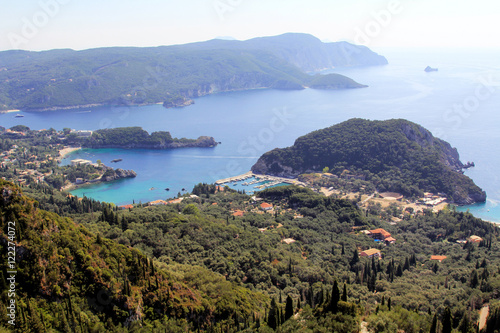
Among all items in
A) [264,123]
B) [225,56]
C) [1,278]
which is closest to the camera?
[1,278]

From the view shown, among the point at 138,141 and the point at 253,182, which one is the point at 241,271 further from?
the point at 138,141

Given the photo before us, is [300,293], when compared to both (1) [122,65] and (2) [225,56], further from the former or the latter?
(2) [225,56]

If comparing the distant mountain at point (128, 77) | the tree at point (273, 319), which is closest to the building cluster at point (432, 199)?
the tree at point (273, 319)

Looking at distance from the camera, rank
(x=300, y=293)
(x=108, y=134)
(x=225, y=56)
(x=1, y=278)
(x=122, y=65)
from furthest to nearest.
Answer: (x=225, y=56) → (x=122, y=65) → (x=108, y=134) → (x=300, y=293) → (x=1, y=278)

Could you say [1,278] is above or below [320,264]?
above

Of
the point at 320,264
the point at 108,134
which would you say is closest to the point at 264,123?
the point at 108,134

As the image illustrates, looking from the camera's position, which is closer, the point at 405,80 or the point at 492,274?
the point at 492,274
